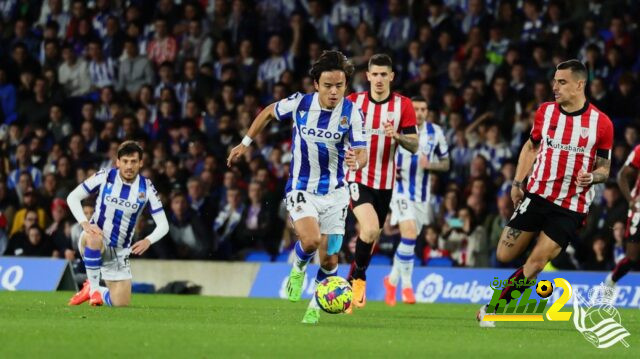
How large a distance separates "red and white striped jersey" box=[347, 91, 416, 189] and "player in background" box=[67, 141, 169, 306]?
7.27ft

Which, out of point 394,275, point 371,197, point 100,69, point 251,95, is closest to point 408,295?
point 394,275

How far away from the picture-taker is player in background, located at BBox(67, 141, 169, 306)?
13.8 meters

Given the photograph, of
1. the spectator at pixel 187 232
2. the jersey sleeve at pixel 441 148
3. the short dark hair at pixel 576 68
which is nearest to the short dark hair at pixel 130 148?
the jersey sleeve at pixel 441 148

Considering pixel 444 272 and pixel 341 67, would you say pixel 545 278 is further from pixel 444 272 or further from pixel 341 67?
pixel 341 67

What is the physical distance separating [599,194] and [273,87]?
594 centimetres

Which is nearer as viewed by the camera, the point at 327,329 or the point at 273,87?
the point at 327,329

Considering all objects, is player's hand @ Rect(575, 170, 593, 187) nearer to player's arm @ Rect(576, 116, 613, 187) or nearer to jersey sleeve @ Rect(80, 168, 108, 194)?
player's arm @ Rect(576, 116, 613, 187)

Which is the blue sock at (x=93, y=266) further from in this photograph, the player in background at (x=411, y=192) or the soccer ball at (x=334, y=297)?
the soccer ball at (x=334, y=297)

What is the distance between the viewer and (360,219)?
13.5m

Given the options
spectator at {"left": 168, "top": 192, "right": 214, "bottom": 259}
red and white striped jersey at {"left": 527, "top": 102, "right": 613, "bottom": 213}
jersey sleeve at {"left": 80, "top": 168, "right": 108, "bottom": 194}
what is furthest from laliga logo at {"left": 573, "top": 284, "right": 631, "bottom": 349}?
spectator at {"left": 168, "top": 192, "right": 214, "bottom": 259}

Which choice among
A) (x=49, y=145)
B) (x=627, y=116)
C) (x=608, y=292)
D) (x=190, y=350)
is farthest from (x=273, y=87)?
(x=190, y=350)

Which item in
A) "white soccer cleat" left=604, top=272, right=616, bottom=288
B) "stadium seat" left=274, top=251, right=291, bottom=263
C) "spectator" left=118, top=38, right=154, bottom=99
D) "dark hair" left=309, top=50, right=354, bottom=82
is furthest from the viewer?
"spectator" left=118, top=38, right=154, bottom=99

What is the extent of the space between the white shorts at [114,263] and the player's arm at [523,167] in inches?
188

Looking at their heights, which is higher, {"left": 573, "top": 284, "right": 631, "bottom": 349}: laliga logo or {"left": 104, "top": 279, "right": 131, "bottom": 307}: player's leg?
{"left": 573, "top": 284, "right": 631, "bottom": 349}: laliga logo
